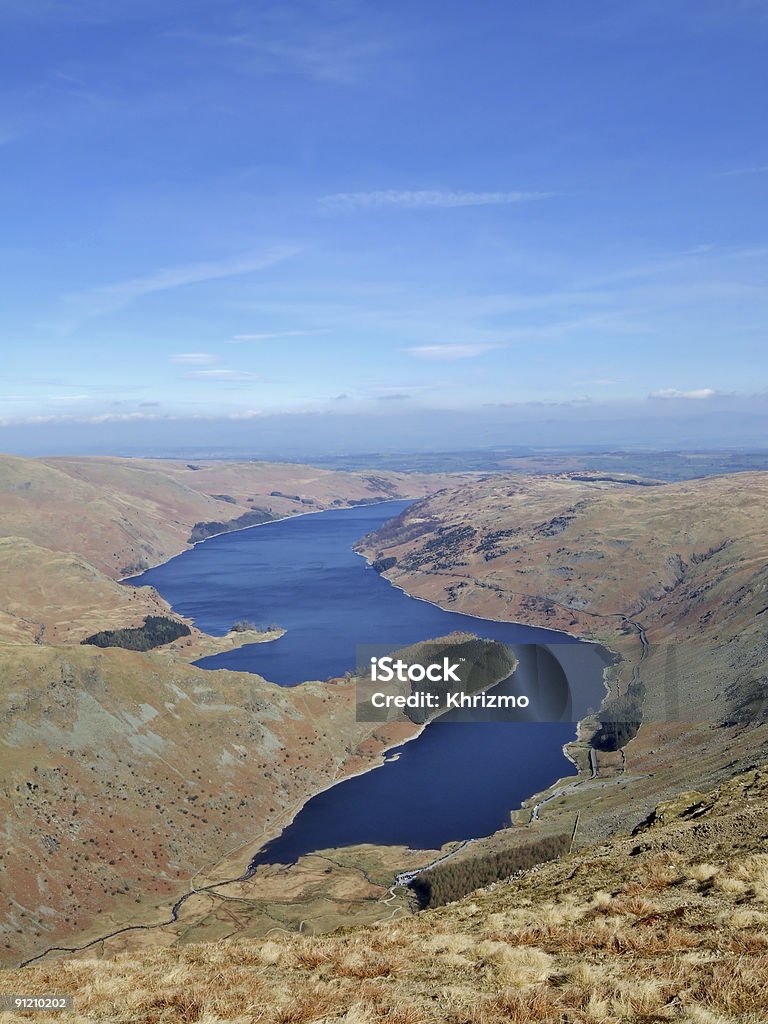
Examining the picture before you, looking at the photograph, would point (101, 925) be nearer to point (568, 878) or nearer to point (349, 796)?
point (349, 796)

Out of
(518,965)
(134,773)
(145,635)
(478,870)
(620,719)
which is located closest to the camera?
(518,965)

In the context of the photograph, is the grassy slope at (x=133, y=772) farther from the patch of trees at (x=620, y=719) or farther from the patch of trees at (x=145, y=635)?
the patch of trees at (x=145, y=635)

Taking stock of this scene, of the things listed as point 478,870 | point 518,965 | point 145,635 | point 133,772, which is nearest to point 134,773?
point 133,772

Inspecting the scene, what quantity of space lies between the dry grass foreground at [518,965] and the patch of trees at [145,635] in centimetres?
15677

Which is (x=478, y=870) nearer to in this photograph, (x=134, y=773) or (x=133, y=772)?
(x=134, y=773)

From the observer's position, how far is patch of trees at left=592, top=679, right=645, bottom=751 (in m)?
110

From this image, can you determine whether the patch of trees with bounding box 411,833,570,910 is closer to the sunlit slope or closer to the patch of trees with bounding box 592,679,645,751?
the sunlit slope

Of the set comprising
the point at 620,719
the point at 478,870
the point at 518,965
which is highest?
the point at 518,965

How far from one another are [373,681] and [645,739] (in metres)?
51.8

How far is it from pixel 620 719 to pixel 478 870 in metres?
55.6

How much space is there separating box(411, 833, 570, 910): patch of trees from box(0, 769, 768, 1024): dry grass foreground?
44.6 m

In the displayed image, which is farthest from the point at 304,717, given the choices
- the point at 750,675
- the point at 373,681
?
the point at 750,675

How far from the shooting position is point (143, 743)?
310 feet

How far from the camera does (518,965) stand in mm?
16234
